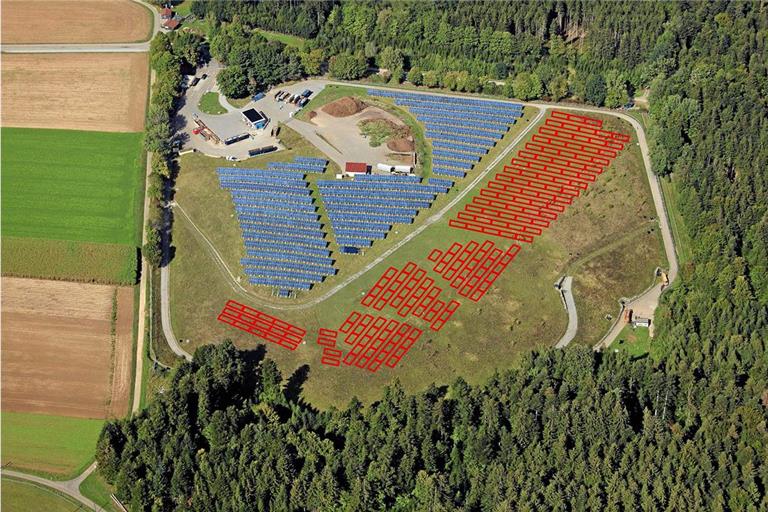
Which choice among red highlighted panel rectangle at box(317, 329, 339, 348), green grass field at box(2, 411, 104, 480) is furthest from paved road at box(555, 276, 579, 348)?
green grass field at box(2, 411, 104, 480)

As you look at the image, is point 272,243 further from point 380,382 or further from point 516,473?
point 516,473

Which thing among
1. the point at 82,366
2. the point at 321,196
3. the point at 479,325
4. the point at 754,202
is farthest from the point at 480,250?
the point at 82,366

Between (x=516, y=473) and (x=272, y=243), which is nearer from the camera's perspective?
(x=516, y=473)

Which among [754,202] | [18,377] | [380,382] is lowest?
[18,377]

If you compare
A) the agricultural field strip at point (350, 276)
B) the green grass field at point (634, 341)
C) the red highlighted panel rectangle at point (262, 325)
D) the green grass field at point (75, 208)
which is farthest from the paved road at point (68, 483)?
the green grass field at point (634, 341)

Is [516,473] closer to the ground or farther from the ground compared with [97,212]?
farther from the ground

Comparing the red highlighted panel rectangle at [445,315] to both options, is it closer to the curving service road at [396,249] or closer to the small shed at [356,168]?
the curving service road at [396,249]

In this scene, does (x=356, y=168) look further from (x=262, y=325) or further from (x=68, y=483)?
(x=68, y=483)
